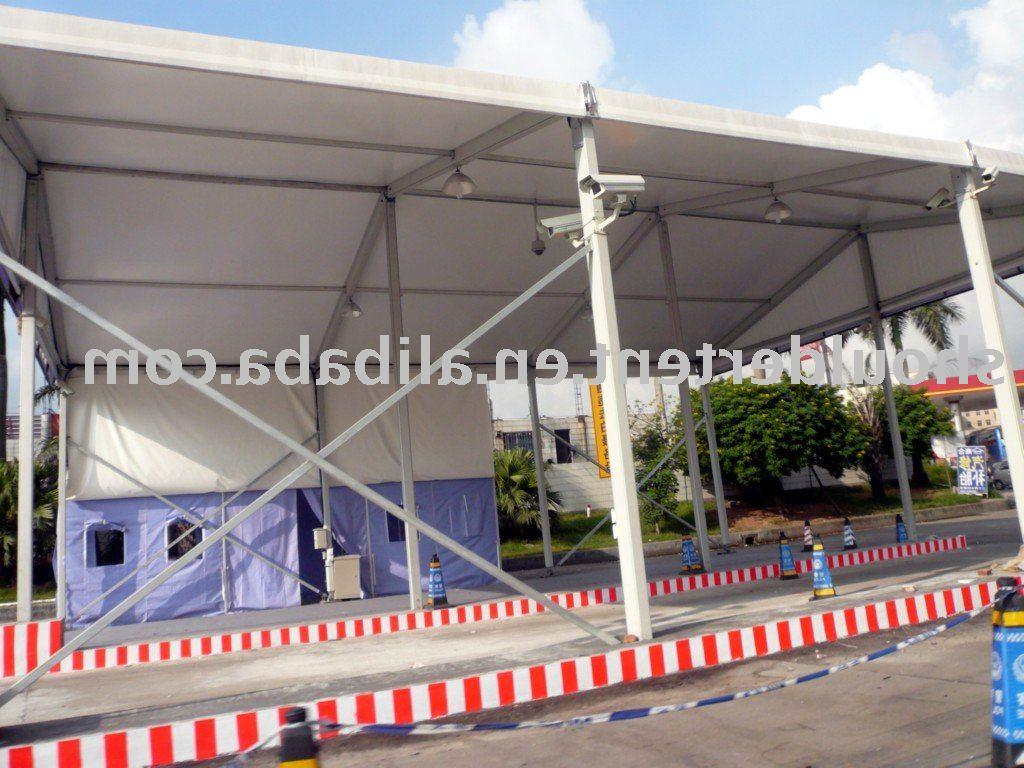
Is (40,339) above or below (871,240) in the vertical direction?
below

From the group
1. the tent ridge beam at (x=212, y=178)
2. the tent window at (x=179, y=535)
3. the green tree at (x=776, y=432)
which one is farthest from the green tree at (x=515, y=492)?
the tent ridge beam at (x=212, y=178)

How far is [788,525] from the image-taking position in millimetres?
29594

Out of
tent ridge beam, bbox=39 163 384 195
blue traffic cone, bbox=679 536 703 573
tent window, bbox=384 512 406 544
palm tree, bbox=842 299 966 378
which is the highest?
palm tree, bbox=842 299 966 378

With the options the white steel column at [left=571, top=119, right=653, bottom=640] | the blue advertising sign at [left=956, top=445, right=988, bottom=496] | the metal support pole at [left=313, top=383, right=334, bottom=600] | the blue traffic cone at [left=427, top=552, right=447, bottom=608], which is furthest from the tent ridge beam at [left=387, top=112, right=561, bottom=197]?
the blue advertising sign at [left=956, top=445, right=988, bottom=496]

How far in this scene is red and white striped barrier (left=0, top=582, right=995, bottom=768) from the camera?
5418 mm

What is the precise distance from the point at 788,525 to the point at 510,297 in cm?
1775

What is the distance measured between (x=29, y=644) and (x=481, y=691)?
4.26 m

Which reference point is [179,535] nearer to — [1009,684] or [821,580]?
[821,580]

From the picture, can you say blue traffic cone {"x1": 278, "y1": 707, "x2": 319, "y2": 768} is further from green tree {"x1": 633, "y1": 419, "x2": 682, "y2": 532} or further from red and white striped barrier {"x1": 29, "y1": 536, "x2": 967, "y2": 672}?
green tree {"x1": 633, "y1": 419, "x2": 682, "y2": 532}

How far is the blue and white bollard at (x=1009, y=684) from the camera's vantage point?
3939 millimetres

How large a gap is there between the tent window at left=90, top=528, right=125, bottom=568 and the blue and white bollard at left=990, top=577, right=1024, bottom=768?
1598cm

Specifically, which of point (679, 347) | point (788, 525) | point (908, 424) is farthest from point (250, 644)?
point (908, 424)

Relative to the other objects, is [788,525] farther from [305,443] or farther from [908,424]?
[305,443]

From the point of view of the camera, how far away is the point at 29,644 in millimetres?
7535
